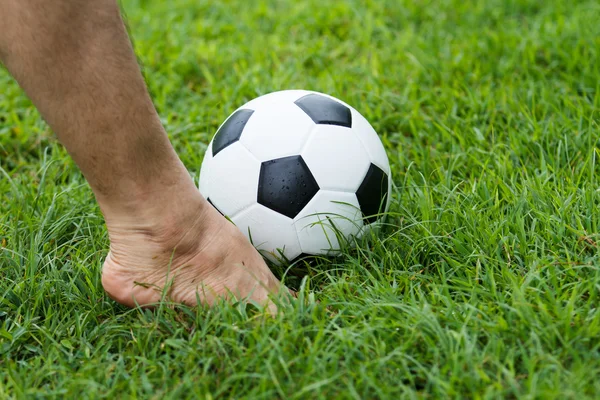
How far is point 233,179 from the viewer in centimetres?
243

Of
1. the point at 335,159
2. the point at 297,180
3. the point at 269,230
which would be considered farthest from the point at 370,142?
the point at 269,230

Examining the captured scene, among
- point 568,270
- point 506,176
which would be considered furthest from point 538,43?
point 568,270

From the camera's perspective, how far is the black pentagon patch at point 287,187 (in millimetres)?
2350

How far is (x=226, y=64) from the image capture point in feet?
13.4

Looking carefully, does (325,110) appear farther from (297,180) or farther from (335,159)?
(297,180)

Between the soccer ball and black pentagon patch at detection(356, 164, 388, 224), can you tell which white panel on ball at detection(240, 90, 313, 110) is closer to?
the soccer ball

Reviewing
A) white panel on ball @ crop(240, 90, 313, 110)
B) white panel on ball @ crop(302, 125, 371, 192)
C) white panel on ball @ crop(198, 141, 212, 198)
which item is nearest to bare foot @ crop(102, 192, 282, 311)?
white panel on ball @ crop(198, 141, 212, 198)

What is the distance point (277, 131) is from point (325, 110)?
0.22 meters

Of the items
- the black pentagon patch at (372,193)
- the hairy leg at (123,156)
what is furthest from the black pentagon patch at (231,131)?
the black pentagon patch at (372,193)

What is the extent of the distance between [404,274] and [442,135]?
1.13 metres

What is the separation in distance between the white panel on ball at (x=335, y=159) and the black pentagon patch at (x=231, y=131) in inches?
11.4

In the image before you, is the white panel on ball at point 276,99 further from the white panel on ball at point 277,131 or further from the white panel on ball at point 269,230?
the white panel on ball at point 269,230

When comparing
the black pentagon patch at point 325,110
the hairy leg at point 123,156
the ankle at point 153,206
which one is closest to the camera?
the hairy leg at point 123,156

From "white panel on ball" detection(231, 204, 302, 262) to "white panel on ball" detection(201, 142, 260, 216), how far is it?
0.04 m
